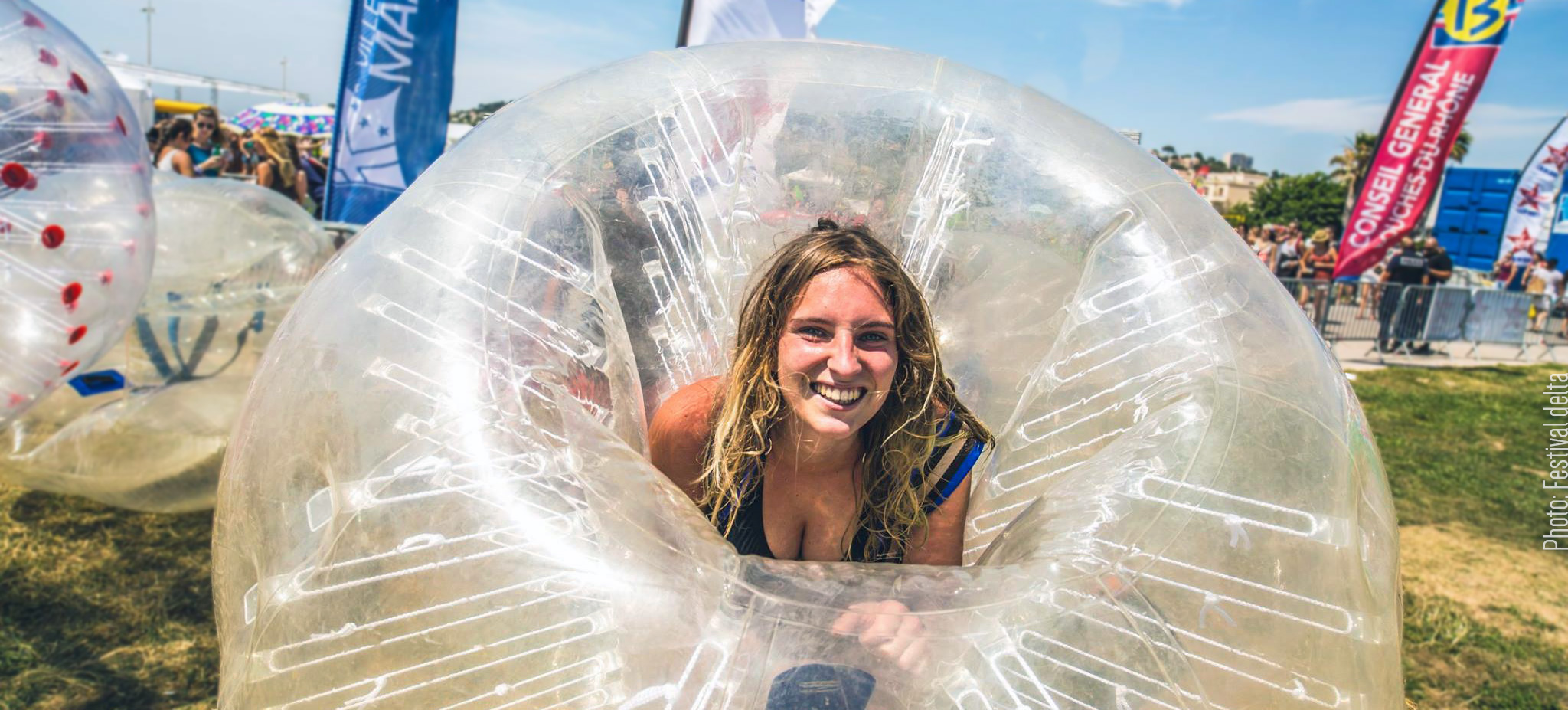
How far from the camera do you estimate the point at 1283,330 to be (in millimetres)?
1562

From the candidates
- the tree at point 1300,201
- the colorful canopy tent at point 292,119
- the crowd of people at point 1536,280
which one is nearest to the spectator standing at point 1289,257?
the crowd of people at point 1536,280

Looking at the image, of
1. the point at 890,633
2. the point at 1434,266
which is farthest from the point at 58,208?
the point at 1434,266

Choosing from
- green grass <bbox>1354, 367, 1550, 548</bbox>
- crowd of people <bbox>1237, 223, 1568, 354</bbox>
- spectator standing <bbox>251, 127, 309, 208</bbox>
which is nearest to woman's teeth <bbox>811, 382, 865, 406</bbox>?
green grass <bbox>1354, 367, 1550, 548</bbox>

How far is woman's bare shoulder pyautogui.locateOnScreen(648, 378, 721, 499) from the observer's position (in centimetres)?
178

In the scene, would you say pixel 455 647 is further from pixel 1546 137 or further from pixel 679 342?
pixel 1546 137

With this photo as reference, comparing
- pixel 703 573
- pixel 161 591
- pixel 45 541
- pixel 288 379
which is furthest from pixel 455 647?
pixel 45 541

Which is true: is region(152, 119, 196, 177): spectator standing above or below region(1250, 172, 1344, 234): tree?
below

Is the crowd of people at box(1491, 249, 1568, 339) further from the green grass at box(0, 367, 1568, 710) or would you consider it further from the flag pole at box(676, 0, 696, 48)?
the flag pole at box(676, 0, 696, 48)

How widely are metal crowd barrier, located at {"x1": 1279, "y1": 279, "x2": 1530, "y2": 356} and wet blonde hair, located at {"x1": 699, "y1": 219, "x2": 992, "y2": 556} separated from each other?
8.77m

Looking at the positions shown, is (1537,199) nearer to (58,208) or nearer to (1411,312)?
(1411,312)

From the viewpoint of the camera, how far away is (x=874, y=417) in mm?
1769

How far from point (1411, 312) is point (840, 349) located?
10.2 m

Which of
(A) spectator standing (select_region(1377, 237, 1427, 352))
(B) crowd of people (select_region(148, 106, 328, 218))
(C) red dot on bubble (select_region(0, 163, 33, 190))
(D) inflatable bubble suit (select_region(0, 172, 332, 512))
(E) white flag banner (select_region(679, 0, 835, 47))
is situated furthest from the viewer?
(A) spectator standing (select_region(1377, 237, 1427, 352))

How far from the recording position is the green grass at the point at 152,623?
2.66m
